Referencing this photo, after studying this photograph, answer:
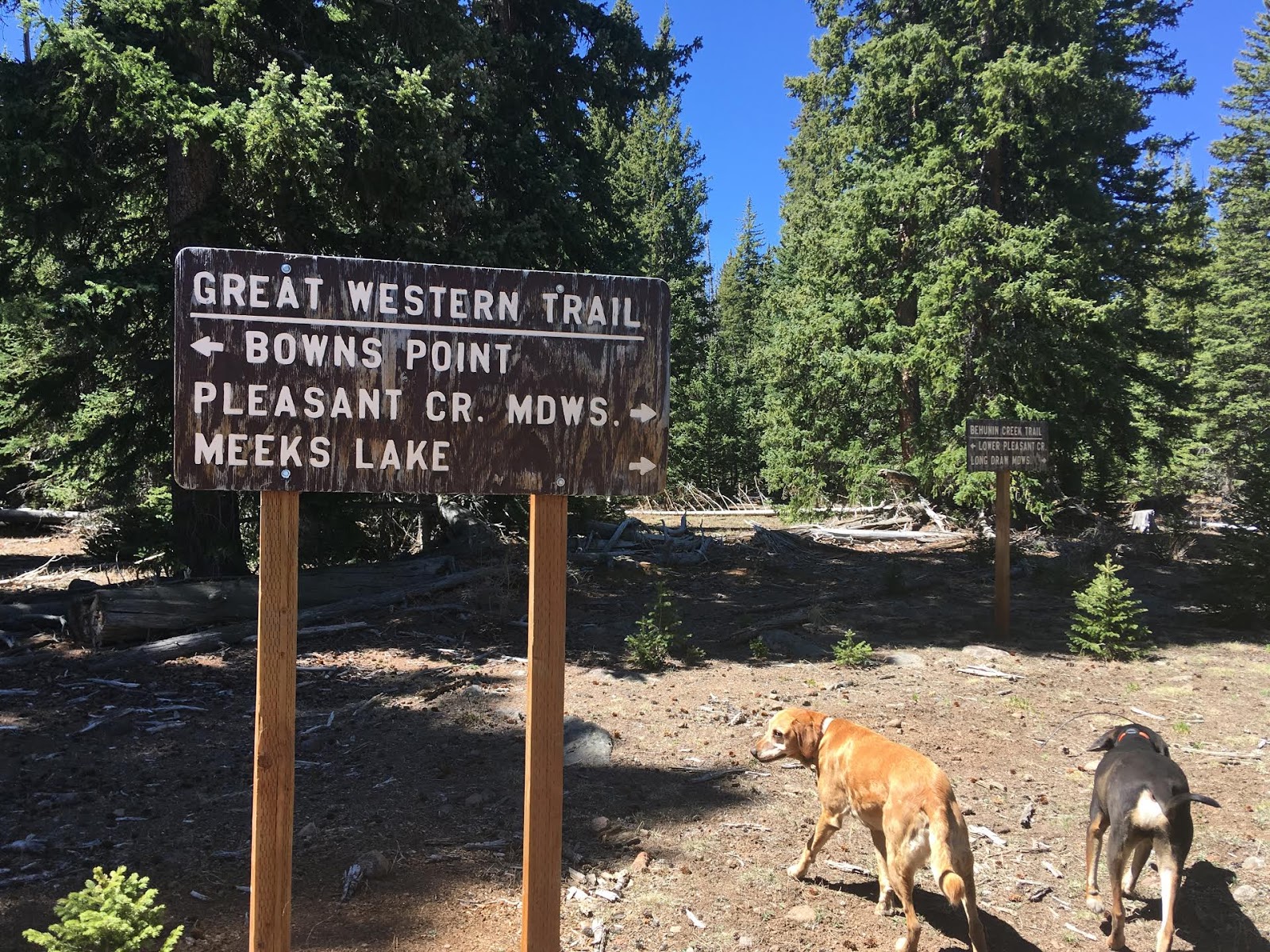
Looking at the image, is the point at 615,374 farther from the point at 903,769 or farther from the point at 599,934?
the point at 599,934

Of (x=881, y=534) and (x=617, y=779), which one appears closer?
(x=617, y=779)

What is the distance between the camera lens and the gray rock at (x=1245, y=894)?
4.54 meters

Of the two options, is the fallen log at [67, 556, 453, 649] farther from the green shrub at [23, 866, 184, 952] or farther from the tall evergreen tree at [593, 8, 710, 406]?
the tall evergreen tree at [593, 8, 710, 406]

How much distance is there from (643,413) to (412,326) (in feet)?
2.74

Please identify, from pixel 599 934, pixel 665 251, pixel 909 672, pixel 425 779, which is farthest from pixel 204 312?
pixel 665 251

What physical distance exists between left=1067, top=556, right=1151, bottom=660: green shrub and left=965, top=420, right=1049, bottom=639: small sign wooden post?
880 mm

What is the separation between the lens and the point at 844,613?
486 inches

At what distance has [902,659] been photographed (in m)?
9.71

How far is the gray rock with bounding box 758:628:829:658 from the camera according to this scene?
9891 mm

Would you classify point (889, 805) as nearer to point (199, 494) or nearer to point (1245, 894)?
point (1245, 894)

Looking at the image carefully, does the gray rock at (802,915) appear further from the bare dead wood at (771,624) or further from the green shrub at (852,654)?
the bare dead wood at (771,624)

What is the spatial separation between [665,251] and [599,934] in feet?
120

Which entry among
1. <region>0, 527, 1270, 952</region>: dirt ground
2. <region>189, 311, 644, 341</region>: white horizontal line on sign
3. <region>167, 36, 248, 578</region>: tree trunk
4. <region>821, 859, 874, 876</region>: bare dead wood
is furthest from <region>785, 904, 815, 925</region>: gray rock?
<region>167, 36, 248, 578</region>: tree trunk

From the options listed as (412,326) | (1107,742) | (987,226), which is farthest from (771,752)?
(987,226)
